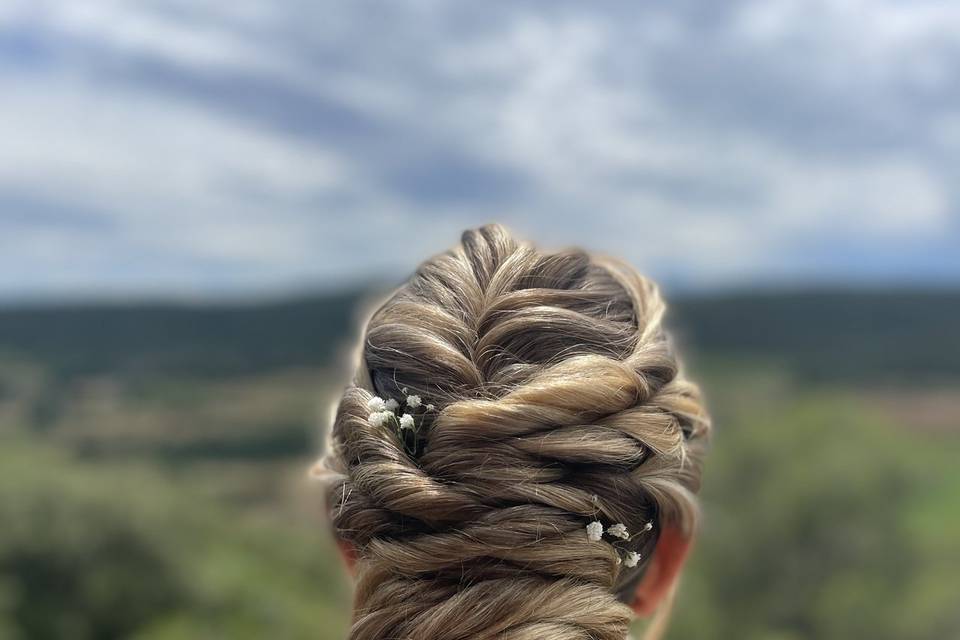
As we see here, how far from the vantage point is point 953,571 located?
1244 centimetres

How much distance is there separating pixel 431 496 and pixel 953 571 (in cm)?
1498

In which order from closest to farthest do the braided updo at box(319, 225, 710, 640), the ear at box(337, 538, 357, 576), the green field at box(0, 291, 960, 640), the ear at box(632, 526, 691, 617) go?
1. the braided updo at box(319, 225, 710, 640)
2. the ear at box(337, 538, 357, 576)
3. the ear at box(632, 526, 691, 617)
4. the green field at box(0, 291, 960, 640)

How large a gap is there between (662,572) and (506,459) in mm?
536

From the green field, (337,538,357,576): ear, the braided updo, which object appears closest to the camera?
the braided updo

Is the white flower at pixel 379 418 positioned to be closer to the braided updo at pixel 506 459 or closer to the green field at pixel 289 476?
the braided updo at pixel 506 459

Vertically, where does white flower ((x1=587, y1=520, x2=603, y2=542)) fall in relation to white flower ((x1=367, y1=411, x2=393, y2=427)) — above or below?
below

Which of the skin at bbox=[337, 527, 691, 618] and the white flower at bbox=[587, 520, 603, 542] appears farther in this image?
the skin at bbox=[337, 527, 691, 618]

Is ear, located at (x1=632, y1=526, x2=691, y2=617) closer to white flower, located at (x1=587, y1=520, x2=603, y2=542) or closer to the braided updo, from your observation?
the braided updo

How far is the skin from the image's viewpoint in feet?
4.42

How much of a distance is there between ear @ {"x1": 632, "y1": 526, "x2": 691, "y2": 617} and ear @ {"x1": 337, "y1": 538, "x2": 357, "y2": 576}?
564 mm

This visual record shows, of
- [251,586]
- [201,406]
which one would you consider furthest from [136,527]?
[201,406]

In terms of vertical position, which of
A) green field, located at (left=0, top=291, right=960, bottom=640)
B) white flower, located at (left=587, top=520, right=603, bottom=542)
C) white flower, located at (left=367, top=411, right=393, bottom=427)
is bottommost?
green field, located at (left=0, top=291, right=960, bottom=640)

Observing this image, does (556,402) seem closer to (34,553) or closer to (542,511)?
(542,511)

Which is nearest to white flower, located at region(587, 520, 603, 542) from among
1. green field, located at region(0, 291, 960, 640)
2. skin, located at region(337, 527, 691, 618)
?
skin, located at region(337, 527, 691, 618)
